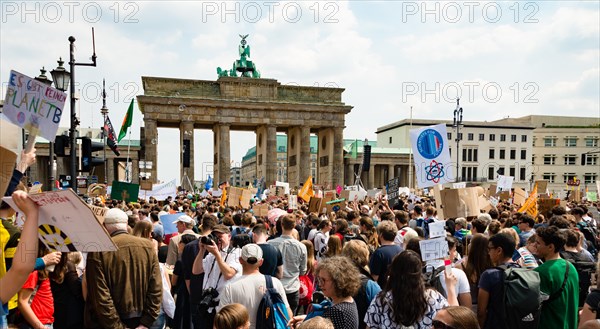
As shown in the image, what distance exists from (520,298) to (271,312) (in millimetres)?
2279

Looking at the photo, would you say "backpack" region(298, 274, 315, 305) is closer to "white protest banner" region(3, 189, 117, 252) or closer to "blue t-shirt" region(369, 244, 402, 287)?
"blue t-shirt" region(369, 244, 402, 287)

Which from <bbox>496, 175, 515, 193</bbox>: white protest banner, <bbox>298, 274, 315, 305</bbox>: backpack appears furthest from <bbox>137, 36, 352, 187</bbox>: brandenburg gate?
<bbox>298, 274, 315, 305</bbox>: backpack

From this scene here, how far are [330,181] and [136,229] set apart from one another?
6101 centimetres

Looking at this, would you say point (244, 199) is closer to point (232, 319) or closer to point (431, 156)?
point (431, 156)

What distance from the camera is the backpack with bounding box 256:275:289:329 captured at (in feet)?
16.0

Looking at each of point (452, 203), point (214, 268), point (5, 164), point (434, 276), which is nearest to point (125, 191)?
point (452, 203)

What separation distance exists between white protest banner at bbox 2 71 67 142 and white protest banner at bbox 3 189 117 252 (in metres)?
0.97

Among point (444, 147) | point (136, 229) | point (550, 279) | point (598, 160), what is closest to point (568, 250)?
point (550, 279)

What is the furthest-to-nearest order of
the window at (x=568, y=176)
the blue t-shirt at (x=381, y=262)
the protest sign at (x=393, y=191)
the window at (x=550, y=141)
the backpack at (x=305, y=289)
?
1. the window at (x=550, y=141)
2. the window at (x=568, y=176)
3. the protest sign at (x=393, y=191)
4. the backpack at (x=305, y=289)
5. the blue t-shirt at (x=381, y=262)

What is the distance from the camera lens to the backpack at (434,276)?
473 cm

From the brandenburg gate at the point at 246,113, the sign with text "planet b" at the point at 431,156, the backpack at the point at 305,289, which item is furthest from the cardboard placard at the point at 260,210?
the brandenburg gate at the point at 246,113

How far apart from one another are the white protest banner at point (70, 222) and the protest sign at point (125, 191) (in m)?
12.0

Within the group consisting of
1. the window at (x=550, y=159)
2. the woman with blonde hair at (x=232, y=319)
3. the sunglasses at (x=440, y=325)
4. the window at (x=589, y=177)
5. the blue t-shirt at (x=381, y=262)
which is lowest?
the window at (x=589, y=177)

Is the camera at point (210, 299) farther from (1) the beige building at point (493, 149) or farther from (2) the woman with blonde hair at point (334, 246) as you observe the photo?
(1) the beige building at point (493, 149)
